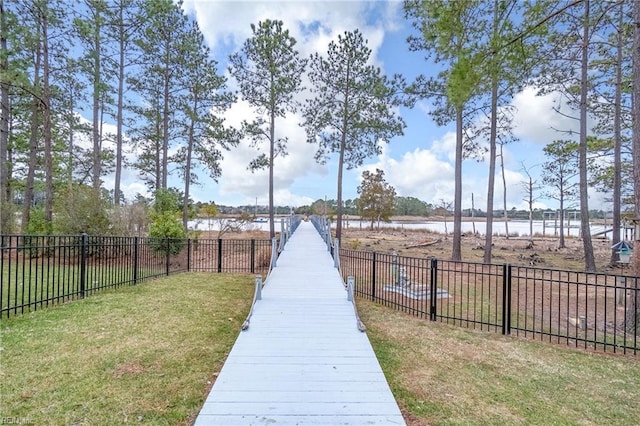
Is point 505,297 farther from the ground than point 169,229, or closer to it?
closer to it

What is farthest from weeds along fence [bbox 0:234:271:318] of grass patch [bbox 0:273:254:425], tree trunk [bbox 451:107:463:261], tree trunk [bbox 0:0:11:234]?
tree trunk [bbox 451:107:463:261]

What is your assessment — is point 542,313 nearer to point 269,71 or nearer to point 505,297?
point 505,297

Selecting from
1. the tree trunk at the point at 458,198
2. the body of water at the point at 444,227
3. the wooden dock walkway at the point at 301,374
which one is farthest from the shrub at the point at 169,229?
the tree trunk at the point at 458,198

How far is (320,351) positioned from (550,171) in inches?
947

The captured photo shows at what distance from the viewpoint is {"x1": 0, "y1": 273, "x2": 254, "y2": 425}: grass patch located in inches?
111

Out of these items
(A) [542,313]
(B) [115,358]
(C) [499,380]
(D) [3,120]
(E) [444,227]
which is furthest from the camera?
(E) [444,227]

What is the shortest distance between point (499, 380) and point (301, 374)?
86.9 inches

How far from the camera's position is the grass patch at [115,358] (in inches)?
111

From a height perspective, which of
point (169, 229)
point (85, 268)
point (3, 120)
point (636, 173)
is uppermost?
point (3, 120)

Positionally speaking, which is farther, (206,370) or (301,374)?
(206,370)

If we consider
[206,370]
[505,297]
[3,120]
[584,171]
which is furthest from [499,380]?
[3,120]

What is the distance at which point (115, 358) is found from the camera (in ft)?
12.6

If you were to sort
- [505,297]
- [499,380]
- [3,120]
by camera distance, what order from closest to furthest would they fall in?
[499,380], [505,297], [3,120]

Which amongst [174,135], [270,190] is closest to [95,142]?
[174,135]
